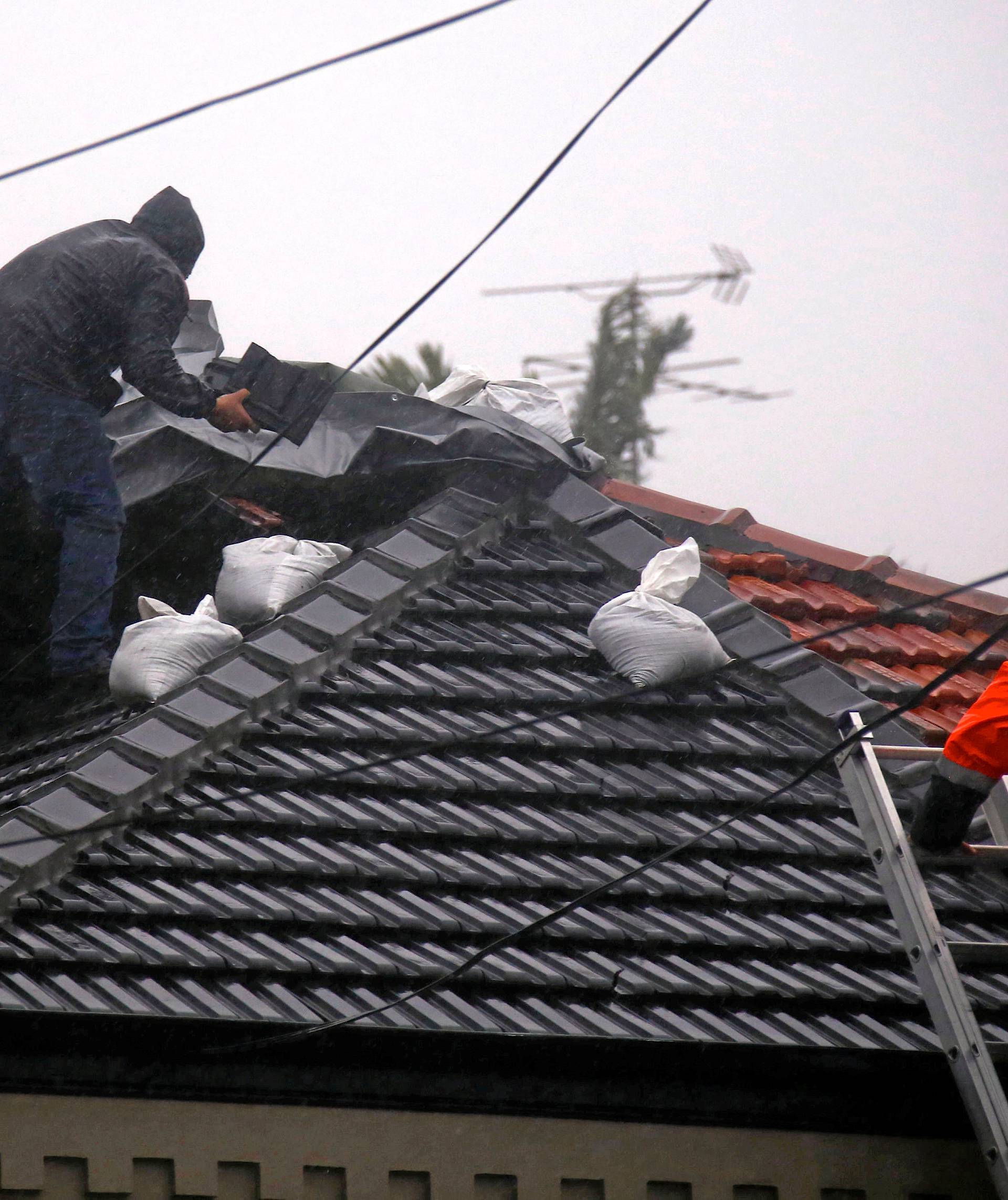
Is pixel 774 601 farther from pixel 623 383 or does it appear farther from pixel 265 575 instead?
pixel 623 383

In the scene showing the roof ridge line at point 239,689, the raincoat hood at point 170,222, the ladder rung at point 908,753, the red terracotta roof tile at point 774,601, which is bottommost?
the red terracotta roof tile at point 774,601

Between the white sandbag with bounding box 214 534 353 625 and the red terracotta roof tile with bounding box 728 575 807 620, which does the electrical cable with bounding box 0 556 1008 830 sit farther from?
the white sandbag with bounding box 214 534 353 625

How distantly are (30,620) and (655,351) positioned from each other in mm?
25110

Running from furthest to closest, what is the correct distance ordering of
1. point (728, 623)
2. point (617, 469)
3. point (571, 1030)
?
point (617, 469)
point (728, 623)
point (571, 1030)

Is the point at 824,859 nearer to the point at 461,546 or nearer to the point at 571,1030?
the point at 571,1030

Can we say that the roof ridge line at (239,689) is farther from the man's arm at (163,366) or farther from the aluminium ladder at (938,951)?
the aluminium ladder at (938,951)

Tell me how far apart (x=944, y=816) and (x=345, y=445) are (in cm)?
369

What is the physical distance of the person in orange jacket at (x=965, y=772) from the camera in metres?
4.53

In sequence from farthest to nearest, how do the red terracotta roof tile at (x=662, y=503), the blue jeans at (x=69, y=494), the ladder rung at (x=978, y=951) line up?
the red terracotta roof tile at (x=662, y=503), the blue jeans at (x=69, y=494), the ladder rung at (x=978, y=951)

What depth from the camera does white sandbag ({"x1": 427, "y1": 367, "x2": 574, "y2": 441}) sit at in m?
7.61

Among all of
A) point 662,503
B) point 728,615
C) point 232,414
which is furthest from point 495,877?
point 662,503

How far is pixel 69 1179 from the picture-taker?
4.23m

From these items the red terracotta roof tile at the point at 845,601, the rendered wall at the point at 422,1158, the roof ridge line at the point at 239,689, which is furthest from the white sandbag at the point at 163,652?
the red terracotta roof tile at the point at 845,601

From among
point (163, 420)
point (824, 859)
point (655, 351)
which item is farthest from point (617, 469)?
point (824, 859)
